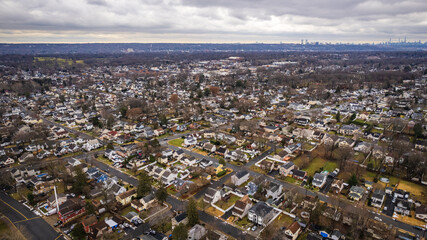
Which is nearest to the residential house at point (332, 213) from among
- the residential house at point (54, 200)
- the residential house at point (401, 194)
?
the residential house at point (401, 194)

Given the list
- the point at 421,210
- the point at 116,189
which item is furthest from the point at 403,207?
the point at 116,189

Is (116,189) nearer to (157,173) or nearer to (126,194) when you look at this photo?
(126,194)

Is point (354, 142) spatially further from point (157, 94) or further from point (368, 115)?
point (157, 94)

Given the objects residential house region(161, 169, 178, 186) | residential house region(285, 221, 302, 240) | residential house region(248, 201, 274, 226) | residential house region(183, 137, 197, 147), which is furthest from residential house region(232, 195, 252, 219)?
residential house region(183, 137, 197, 147)

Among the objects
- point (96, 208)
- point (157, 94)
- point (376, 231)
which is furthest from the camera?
point (157, 94)

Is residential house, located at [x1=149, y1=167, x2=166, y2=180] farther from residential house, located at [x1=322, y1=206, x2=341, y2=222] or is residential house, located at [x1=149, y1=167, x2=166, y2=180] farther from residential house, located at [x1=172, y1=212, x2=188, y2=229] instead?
residential house, located at [x1=322, y1=206, x2=341, y2=222]

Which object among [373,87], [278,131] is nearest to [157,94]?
[278,131]

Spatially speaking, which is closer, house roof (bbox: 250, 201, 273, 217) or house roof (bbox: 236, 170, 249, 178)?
house roof (bbox: 250, 201, 273, 217)

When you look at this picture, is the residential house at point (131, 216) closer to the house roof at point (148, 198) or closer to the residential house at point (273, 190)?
the house roof at point (148, 198)
